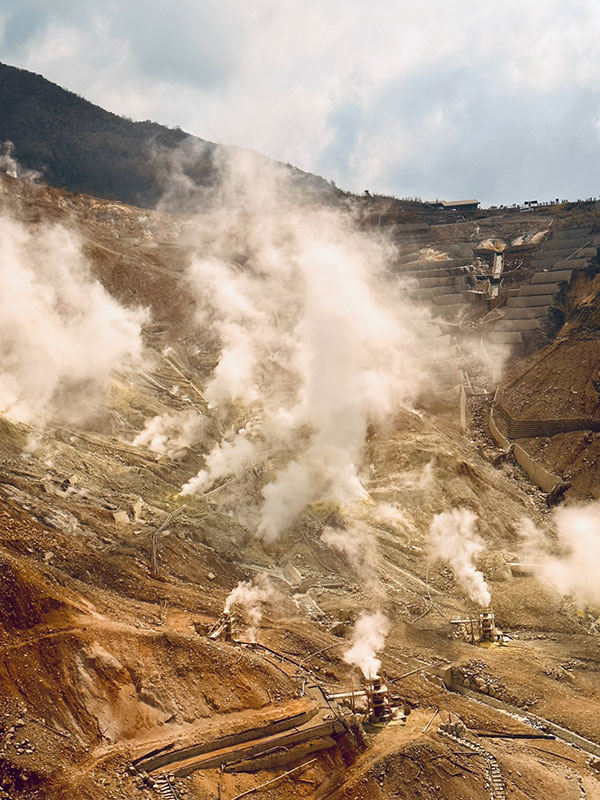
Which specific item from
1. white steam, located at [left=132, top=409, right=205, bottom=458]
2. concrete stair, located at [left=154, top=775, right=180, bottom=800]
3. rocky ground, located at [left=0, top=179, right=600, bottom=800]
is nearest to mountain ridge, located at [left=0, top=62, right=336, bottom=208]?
white steam, located at [left=132, top=409, right=205, bottom=458]

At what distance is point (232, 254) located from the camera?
58531 millimetres

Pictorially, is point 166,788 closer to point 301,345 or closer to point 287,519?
point 287,519

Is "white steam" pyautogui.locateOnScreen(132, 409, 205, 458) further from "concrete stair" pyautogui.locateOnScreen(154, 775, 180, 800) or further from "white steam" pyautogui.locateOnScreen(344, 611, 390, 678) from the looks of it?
"concrete stair" pyautogui.locateOnScreen(154, 775, 180, 800)

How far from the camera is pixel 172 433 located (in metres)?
33.8

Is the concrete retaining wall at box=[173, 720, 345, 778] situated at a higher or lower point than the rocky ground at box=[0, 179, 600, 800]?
lower

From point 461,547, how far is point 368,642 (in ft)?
27.0

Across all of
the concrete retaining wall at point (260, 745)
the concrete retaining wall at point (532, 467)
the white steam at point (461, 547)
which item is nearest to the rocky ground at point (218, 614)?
the concrete retaining wall at point (260, 745)

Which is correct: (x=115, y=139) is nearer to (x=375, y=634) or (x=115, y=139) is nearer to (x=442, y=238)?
(x=442, y=238)

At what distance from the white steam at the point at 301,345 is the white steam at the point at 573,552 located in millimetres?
7447

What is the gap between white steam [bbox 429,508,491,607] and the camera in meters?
26.4

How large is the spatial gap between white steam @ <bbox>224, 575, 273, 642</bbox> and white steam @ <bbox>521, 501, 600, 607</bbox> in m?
10.5

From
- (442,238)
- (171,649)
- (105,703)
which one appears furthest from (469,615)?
(442,238)

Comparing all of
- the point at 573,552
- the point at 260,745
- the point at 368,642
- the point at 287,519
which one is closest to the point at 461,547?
the point at 573,552

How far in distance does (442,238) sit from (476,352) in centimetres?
2270
